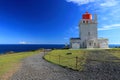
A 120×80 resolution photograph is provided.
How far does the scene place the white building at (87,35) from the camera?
4916 cm

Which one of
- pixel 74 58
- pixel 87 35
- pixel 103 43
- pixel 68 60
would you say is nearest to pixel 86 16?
pixel 87 35

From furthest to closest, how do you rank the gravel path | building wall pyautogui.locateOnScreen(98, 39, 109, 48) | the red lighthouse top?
the red lighthouse top
building wall pyautogui.locateOnScreen(98, 39, 109, 48)
the gravel path

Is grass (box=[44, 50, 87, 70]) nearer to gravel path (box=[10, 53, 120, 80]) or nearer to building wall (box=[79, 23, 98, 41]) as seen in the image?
gravel path (box=[10, 53, 120, 80])

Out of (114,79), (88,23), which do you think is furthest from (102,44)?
(114,79)

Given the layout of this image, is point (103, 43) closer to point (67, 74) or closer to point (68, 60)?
point (68, 60)

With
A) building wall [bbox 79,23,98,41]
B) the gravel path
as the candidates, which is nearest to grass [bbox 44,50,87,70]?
the gravel path

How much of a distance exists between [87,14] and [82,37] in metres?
7.13

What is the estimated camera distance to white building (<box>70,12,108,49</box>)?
49.2 meters

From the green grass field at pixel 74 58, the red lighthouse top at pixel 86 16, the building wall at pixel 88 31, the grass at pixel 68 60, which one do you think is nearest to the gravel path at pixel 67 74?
the green grass field at pixel 74 58

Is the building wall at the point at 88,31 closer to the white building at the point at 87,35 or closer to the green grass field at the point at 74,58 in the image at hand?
the white building at the point at 87,35

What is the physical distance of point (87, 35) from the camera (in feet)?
164

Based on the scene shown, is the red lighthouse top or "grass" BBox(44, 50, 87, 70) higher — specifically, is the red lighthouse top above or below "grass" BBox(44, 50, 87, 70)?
above

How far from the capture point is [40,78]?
37.1 feet

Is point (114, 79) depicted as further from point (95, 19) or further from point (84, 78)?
point (95, 19)
